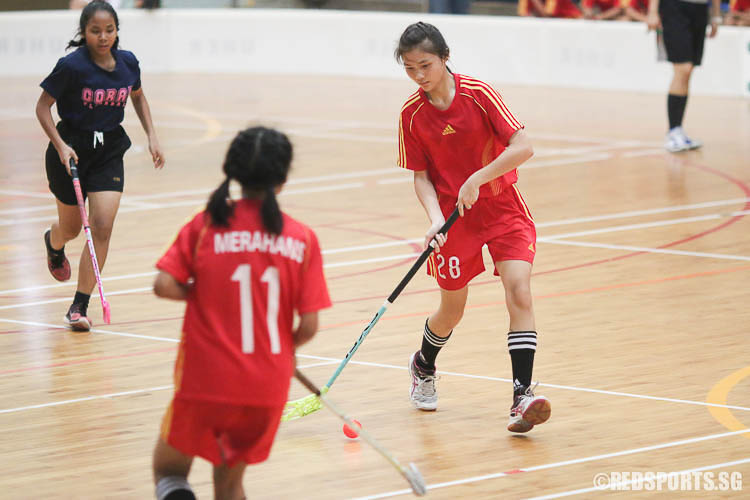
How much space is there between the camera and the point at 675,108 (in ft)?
41.1

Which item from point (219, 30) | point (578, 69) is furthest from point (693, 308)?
point (219, 30)

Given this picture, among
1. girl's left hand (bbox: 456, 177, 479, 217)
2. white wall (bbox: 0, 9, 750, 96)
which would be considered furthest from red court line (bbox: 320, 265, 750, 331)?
white wall (bbox: 0, 9, 750, 96)

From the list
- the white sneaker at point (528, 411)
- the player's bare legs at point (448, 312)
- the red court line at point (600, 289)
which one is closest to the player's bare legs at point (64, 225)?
the red court line at point (600, 289)

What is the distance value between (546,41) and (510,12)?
1.47 m

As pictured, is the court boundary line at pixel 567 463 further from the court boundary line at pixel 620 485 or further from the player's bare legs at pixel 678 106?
the player's bare legs at pixel 678 106

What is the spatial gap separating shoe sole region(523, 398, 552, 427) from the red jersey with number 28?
5.34 ft

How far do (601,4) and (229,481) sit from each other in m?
15.2

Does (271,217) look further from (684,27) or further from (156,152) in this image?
(684,27)

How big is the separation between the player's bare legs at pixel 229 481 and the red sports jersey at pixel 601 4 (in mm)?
14946

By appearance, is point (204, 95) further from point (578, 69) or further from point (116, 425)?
point (116, 425)

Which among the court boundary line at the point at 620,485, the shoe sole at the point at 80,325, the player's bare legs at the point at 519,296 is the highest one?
the player's bare legs at the point at 519,296

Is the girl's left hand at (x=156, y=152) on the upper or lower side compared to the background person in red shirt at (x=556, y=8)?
upper

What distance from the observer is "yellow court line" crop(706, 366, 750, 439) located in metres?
5.20

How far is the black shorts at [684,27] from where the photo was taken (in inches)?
484
